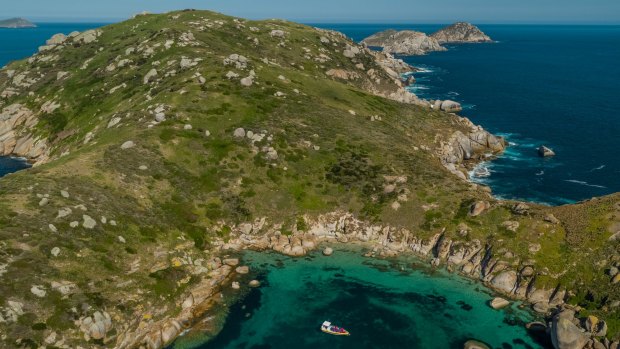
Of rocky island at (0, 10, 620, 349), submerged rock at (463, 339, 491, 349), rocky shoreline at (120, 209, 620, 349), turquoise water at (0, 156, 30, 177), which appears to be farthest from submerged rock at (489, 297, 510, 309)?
turquoise water at (0, 156, 30, 177)

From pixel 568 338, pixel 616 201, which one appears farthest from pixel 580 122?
pixel 568 338

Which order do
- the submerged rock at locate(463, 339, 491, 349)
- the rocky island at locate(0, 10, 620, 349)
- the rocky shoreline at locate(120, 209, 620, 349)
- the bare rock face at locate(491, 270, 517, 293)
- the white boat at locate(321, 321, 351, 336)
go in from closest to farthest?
the submerged rock at locate(463, 339, 491, 349)
the rocky shoreline at locate(120, 209, 620, 349)
the rocky island at locate(0, 10, 620, 349)
the white boat at locate(321, 321, 351, 336)
the bare rock face at locate(491, 270, 517, 293)

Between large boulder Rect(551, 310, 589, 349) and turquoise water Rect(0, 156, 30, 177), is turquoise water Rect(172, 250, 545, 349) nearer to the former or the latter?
large boulder Rect(551, 310, 589, 349)

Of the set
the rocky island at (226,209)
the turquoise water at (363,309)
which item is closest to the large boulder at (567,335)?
the rocky island at (226,209)

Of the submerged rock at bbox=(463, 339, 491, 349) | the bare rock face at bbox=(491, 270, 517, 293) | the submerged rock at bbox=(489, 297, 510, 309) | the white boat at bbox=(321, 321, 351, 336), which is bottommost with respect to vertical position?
the white boat at bbox=(321, 321, 351, 336)

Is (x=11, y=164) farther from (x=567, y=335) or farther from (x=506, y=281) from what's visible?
(x=567, y=335)

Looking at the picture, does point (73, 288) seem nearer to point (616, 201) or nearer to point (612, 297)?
point (612, 297)

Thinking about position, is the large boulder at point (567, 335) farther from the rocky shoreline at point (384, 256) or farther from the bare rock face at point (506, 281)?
the bare rock face at point (506, 281)
